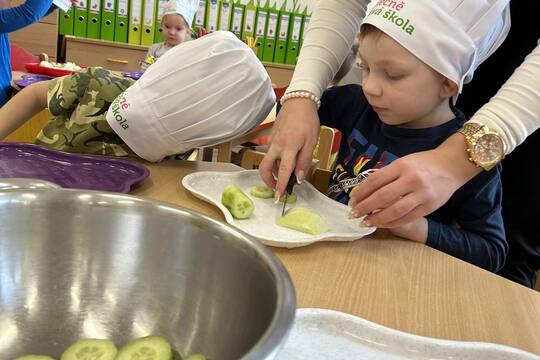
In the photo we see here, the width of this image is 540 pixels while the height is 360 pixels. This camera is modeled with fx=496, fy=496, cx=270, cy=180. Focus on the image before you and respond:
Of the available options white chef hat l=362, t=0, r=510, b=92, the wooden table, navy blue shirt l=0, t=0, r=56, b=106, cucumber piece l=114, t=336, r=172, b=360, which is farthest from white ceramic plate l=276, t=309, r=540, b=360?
navy blue shirt l=0, t=0, r=56, b=106

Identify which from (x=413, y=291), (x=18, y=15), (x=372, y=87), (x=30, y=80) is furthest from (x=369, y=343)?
(x=18, y=15)

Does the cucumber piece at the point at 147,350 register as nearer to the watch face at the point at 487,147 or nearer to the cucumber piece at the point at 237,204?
the cucumber piece at the point at 237,204

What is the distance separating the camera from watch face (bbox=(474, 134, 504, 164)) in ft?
2.41

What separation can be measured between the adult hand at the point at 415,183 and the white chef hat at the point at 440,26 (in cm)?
18

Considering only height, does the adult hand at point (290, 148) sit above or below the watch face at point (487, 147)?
below

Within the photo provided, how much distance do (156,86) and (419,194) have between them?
513 millimetres

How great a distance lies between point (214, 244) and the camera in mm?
433

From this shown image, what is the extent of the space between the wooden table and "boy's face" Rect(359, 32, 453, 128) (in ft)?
0.85

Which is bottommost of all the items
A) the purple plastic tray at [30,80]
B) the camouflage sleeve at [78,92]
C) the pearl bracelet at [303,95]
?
the purple plastic tray at [30,80]

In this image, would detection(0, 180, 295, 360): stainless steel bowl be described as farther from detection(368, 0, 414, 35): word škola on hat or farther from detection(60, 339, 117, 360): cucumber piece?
detection(368, 0, 414, 35): word škola on hat

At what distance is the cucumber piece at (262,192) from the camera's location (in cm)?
91

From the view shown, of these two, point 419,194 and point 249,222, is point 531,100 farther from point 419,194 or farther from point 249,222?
point 249,222

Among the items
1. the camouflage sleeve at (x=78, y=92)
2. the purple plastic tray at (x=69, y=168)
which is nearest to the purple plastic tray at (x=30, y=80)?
the camouflage sleeve at (x=78, y=92)

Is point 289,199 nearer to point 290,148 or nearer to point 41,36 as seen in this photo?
point 290,148
